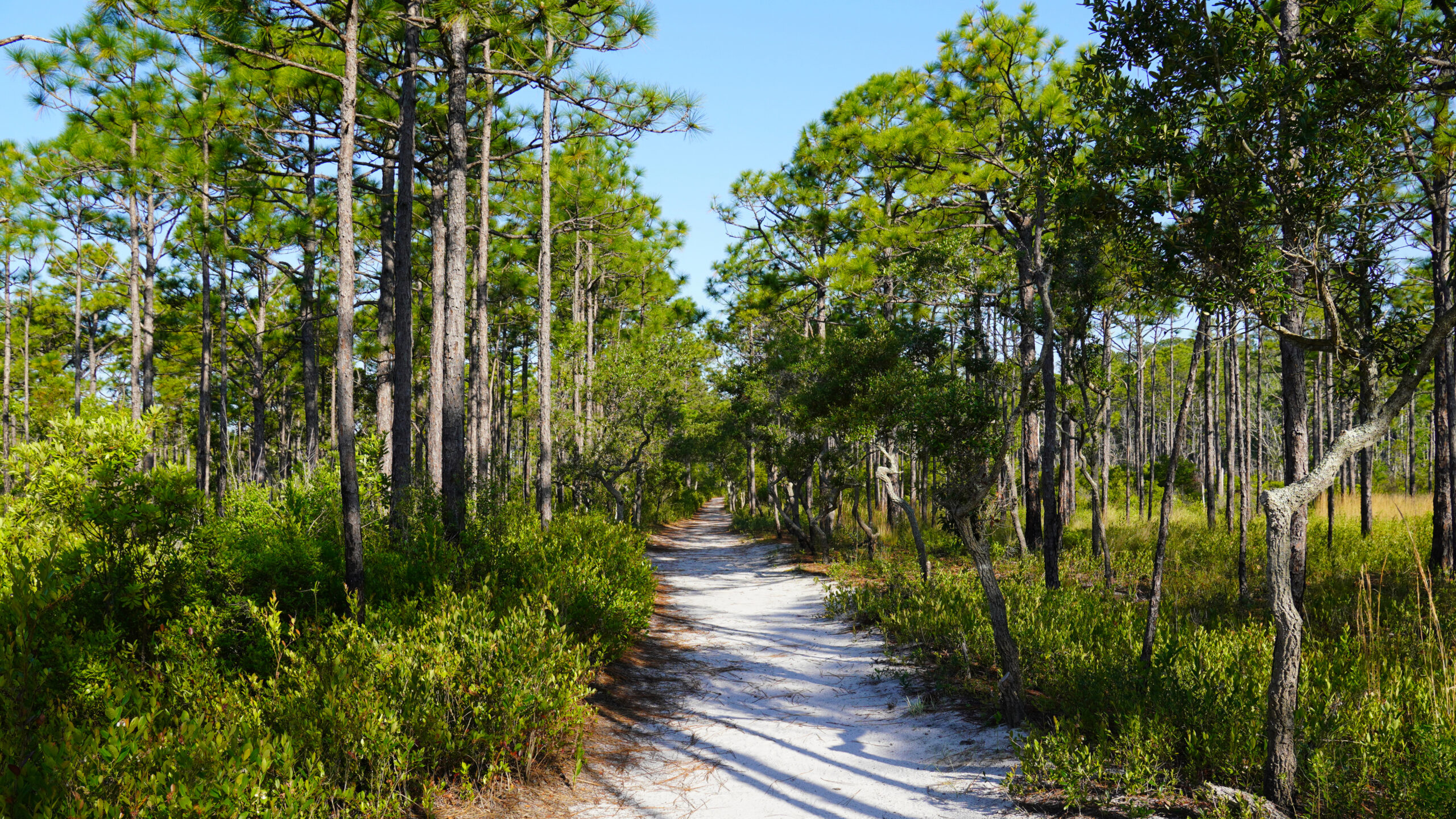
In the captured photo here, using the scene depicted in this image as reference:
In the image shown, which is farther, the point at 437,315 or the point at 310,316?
the point at 310,316

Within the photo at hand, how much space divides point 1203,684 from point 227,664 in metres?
6.08

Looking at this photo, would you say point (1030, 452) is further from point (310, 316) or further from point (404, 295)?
point (310, 316)

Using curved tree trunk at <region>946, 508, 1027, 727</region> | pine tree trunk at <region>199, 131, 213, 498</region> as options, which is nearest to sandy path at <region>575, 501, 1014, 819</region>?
curved tree trunk at <region>946, 508, 1027, 727</region>

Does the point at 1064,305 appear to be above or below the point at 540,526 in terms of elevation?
above

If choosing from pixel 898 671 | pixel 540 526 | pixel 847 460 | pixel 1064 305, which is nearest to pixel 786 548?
pixel 847 460

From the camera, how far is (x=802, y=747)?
16.5 feet

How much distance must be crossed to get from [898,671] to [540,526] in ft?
21.1

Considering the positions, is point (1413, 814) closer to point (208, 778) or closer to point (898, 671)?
point (898, 671)

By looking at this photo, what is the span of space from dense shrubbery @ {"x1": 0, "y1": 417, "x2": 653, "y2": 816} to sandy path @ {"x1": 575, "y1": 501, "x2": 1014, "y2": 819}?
0.79 m

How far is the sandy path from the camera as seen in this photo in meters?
4.11

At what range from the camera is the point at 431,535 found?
6.91m

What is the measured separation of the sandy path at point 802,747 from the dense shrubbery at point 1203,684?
0.47 m

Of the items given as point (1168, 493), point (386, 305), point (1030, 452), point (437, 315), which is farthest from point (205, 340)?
point (1168, 493)

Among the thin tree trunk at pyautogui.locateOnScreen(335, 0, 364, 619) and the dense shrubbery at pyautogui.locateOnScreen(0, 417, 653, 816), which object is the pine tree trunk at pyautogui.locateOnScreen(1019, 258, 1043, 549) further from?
the thin tree trunk at pyautogui.locateOnScreen(335, 0, 364, 619)
